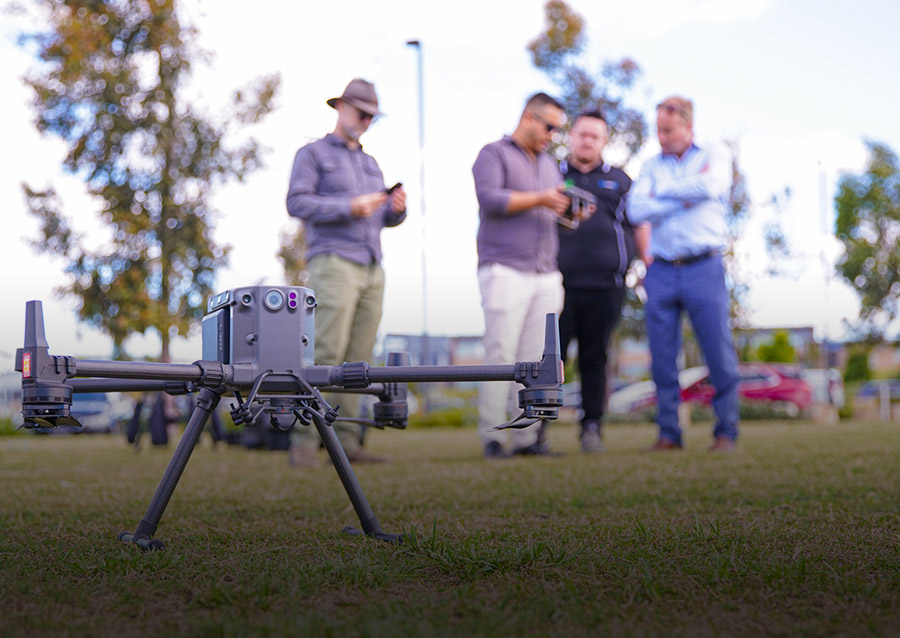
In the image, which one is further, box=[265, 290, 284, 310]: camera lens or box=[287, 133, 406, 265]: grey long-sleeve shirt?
box=[287, 133, 406, 265]: grey long-sleeve shirt

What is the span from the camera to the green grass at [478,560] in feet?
5.16

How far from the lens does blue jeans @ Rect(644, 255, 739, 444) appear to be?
6.06 m

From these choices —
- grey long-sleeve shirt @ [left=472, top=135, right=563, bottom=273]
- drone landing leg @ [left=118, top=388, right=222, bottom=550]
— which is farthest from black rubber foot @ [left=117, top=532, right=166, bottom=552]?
grey long-sleeve shirt @ [left=472, top=135, right=563, bottom=273]

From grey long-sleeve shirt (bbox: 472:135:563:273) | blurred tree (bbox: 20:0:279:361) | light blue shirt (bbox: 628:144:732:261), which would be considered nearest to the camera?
grey long-sleeve shirt (bbox: 472:135:563:273)

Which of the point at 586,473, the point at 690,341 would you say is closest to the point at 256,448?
the point at 586,473

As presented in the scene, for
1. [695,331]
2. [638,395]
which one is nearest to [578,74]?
[638,395]

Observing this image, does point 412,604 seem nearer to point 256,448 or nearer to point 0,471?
point 0,471

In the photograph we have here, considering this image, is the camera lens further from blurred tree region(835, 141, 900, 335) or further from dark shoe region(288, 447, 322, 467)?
blurred tree region(835, 141, 900, 335)

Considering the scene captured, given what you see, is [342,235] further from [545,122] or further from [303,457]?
[545,122]

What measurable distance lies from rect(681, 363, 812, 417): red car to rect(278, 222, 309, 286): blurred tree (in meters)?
9.50

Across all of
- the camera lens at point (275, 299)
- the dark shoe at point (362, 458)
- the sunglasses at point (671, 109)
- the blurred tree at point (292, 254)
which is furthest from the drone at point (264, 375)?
the blurred tree at point (292, 254)

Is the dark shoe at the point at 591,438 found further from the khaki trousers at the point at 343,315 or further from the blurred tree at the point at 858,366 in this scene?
the blurred tree at the point at 858,366

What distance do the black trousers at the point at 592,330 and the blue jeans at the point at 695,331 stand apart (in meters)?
0.30

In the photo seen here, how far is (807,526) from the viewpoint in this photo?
2586 mm
